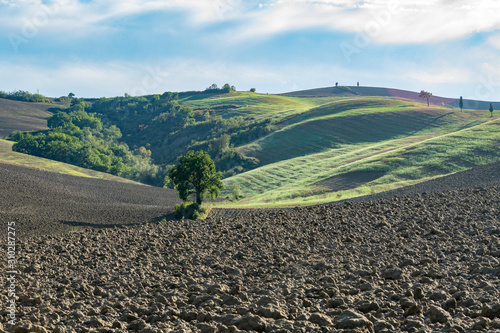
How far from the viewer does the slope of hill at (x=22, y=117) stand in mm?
123656

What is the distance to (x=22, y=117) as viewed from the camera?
141 meters

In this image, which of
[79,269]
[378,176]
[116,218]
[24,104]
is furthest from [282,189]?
[24,104]

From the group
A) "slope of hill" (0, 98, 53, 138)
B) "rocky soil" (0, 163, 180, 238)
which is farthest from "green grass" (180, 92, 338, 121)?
"rocky soil" (0, 163, 180, 238)

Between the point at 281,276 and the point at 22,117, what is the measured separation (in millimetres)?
145563

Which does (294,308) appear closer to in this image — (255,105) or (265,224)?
(265,224)

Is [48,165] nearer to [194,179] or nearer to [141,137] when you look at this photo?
[194,179]

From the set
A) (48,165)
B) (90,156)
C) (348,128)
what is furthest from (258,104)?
(48,165)

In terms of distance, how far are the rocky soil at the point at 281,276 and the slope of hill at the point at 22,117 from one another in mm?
107841

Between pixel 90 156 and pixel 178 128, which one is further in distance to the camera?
pixel 178 128

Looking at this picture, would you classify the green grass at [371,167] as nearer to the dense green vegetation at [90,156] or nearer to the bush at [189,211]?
the bush at [189,211]

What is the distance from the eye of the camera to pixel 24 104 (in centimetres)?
16450

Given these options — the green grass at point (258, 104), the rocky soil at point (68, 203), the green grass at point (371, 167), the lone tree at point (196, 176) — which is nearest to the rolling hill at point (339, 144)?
the green grass at point (371, 167)

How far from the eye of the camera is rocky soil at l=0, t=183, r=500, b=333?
9.70 m

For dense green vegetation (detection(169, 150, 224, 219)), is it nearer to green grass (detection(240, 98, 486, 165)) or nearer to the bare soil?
the bare soil
